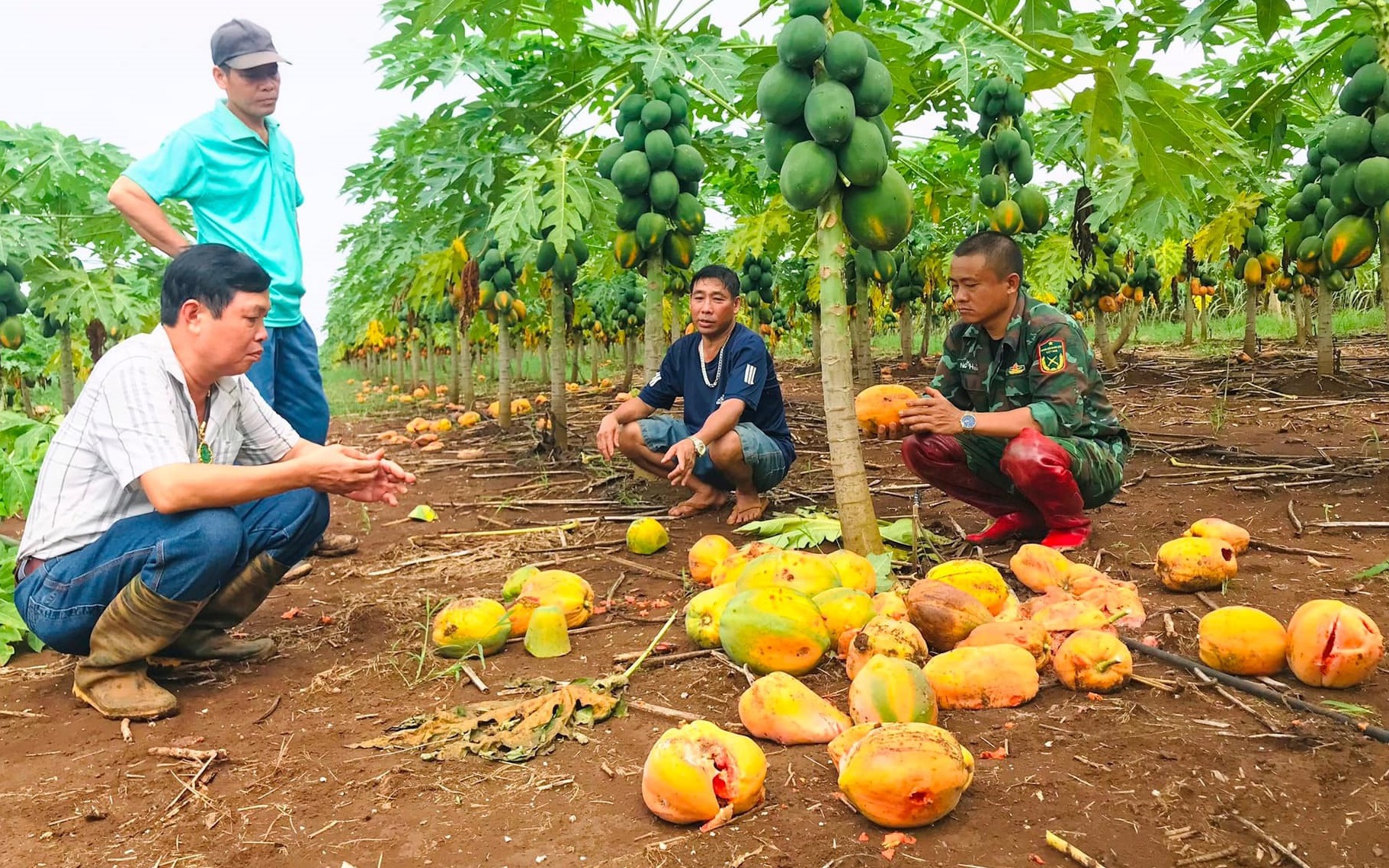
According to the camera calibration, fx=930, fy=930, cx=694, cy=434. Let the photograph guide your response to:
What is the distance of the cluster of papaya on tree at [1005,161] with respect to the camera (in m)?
6.14

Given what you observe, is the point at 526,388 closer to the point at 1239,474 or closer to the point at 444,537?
the point at 444,537

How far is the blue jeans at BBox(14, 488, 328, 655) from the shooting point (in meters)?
2.65

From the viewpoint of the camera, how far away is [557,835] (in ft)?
6.16

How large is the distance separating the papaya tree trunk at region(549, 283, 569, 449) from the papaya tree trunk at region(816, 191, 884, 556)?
3877 millimetres

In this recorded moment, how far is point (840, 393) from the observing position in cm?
324

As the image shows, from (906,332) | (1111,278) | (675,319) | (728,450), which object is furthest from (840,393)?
(906,332)

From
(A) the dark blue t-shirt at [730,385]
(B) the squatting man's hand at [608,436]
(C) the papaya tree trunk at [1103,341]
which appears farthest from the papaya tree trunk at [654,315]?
(C) the papaya tree trunk at [1103,341]

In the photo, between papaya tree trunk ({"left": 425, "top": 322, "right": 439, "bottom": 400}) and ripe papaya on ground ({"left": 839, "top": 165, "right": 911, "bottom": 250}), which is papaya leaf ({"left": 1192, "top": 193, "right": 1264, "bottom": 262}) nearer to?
ripe papaya on ground ({"left": 839, "top": 165, "right": 911, "bottom": 250})

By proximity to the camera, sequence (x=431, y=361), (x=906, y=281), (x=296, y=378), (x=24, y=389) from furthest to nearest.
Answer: (x=431, y=361) → (x=24, y=389) → (x=906, y=281) → (x=296, y=378)

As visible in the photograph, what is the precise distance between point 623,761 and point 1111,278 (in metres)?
10.5

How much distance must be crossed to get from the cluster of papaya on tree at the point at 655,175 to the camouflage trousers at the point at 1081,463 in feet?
6.93

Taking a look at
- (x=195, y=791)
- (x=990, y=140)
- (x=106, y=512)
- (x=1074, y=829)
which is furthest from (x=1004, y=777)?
(x=990, y=140)


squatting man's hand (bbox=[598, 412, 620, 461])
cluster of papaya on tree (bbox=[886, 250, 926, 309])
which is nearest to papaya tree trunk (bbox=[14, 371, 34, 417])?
squatting man's hand (bbox=[598, 412, 620, 461])

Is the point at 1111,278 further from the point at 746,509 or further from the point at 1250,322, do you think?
the point at 746,509
